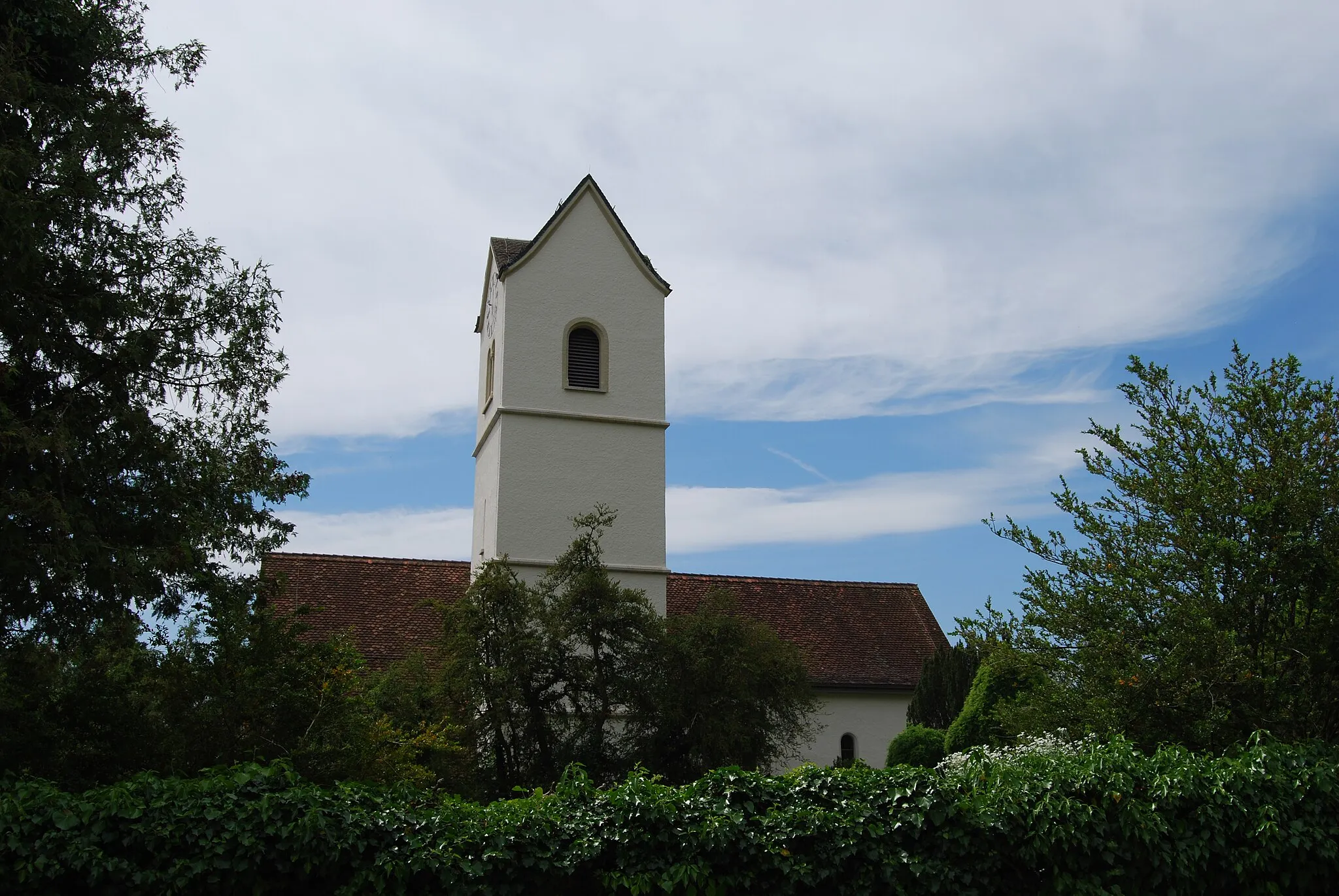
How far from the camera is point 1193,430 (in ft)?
43.5

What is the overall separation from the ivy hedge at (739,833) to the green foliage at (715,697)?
8.67 metres

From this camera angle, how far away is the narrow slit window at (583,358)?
2525 centimetres

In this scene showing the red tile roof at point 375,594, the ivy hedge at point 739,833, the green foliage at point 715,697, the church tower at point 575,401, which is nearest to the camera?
the ivy hedge at point 739,833

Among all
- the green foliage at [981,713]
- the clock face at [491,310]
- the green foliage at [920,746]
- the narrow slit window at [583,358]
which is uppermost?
the clock face at [491,310]

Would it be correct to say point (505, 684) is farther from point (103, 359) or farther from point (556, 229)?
point (556, 229)

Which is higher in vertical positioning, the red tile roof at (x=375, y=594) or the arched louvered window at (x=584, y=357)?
the arched louvered window at (x=584, y=357)

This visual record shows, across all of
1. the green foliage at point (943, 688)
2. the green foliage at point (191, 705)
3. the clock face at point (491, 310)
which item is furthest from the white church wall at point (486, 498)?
the green foliage at point (943, 688)

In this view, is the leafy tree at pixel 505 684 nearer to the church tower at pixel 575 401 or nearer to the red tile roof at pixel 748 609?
the church tower at pixel 575 401

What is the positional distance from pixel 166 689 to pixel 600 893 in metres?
7.85

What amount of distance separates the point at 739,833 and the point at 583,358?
17.5 m

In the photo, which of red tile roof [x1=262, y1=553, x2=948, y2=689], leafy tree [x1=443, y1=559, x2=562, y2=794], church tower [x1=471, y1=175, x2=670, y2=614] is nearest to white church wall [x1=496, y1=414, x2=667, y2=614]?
church tower [x1=471, y1=175, x2=670, y2=614]

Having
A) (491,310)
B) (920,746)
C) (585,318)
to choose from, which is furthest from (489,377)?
(920,746)

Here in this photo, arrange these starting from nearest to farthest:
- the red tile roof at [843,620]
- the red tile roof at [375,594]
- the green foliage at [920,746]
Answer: the green foliage at [920,746] < the red tile roof at [375,594] < the red tile roof at [843,620]

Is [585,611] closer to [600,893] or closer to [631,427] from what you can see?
[631,427]
